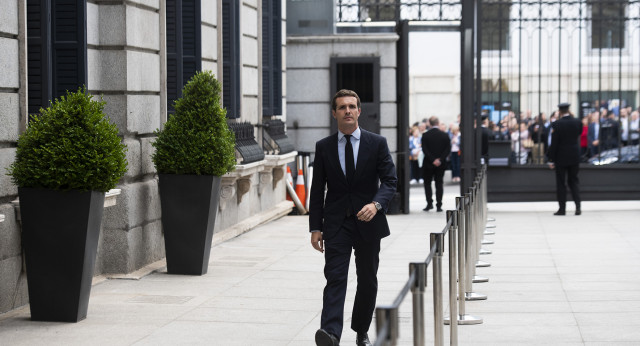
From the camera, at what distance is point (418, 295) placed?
4812 mm

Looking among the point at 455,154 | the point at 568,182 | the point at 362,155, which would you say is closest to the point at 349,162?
the point at 362,155

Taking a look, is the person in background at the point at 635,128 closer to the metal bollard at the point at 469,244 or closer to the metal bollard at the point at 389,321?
the metal bollard at the point at 469,244

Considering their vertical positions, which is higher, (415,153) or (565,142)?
(565,142)

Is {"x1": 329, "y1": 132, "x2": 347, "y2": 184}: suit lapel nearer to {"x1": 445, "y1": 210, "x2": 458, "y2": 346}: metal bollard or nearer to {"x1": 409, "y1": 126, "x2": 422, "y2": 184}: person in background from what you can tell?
{"x1": 445, "y1": 210, "x2": 458, "y2": 346}: metal bollard

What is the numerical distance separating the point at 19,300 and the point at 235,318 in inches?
67.6

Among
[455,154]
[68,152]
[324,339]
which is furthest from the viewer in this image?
[455,154]

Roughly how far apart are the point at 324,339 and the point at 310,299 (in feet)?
8.47

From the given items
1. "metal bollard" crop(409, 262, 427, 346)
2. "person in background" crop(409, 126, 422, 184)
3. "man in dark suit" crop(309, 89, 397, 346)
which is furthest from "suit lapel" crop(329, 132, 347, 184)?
"person in background" crop(409, 126, 422, 184)

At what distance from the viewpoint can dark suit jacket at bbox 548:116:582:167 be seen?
58.3 feet

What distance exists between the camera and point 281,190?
17.8m

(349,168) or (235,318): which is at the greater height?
(349,168)

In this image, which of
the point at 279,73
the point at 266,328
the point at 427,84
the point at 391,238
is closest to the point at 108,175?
the point at 266,328

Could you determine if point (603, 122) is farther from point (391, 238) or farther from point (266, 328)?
point (266, 328)

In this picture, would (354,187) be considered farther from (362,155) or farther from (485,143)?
(485,143)
